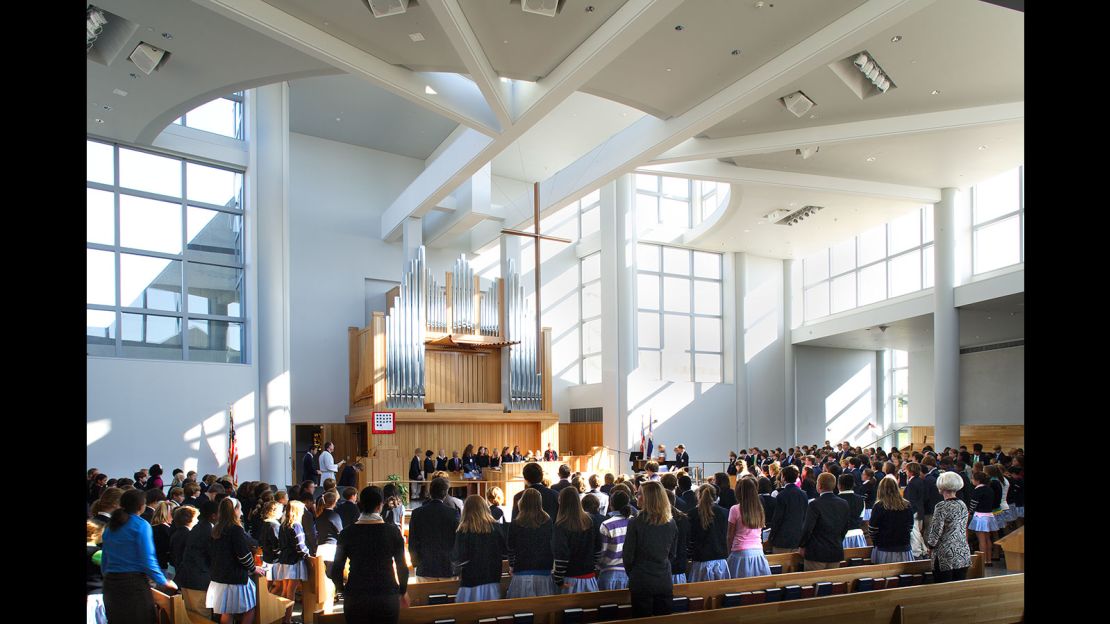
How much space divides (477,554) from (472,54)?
22.7 feet

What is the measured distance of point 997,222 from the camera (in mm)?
17734

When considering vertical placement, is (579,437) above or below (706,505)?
below

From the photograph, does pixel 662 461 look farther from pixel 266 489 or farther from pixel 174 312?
pixel 266 489

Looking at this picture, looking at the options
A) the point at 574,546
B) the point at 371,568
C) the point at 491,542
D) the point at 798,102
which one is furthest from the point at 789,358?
the point at 371,568

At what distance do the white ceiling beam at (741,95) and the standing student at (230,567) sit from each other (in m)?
8.61

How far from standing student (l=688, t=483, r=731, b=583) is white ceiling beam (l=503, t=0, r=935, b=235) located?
6461 mm

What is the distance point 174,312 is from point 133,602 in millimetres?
11100

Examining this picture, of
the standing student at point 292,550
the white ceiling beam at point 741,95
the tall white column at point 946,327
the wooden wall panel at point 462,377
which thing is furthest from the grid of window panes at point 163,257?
the tall white column at point 946,327

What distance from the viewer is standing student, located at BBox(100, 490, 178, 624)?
4793 mm

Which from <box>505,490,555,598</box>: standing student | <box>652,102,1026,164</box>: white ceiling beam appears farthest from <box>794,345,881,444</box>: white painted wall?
<box>505,490,555,598</box>: standing student

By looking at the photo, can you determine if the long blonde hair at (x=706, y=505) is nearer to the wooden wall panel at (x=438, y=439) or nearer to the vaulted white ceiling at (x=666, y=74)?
the vaulted white ceiling at (x=666, y=74)

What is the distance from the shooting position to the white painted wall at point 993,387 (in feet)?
68.9

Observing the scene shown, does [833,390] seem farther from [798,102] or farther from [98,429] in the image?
[98,429]

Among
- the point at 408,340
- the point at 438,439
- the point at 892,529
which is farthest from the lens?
the point at 438,439
